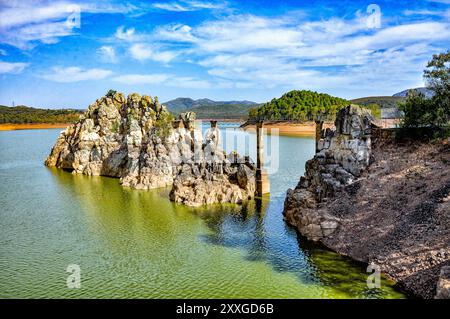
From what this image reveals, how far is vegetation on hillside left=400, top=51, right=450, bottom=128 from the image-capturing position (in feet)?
118

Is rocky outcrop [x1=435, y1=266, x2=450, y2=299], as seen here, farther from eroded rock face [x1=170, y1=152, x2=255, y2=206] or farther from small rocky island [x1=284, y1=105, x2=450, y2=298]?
eroded rock face [x1=170, y1=152, x2=255, y2=206]

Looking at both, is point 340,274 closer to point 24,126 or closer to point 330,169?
point 330,169

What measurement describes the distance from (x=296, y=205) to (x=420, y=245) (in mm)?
12240

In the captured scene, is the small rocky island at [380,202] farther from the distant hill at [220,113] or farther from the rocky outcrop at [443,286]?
the distant hill at [220,113]

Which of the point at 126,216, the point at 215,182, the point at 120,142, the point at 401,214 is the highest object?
the point at 120,142

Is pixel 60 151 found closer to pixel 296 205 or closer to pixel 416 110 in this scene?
pixel 296 205

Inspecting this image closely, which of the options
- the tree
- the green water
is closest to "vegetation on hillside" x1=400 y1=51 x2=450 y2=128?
the tree

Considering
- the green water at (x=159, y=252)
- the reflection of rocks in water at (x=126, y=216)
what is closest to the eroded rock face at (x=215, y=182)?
the green water at (x=159, y=252)

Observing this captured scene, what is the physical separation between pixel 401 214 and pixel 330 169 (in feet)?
28.8

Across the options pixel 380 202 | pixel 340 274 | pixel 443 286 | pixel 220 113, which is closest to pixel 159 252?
pixel 340 274

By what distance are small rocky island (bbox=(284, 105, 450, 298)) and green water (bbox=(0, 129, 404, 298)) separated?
5.37 ft

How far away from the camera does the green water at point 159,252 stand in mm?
23717

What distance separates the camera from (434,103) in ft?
119

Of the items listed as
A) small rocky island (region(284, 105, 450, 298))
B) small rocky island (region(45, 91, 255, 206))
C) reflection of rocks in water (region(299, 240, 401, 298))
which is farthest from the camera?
small rocky island (region(45, 91, 255, 206))
